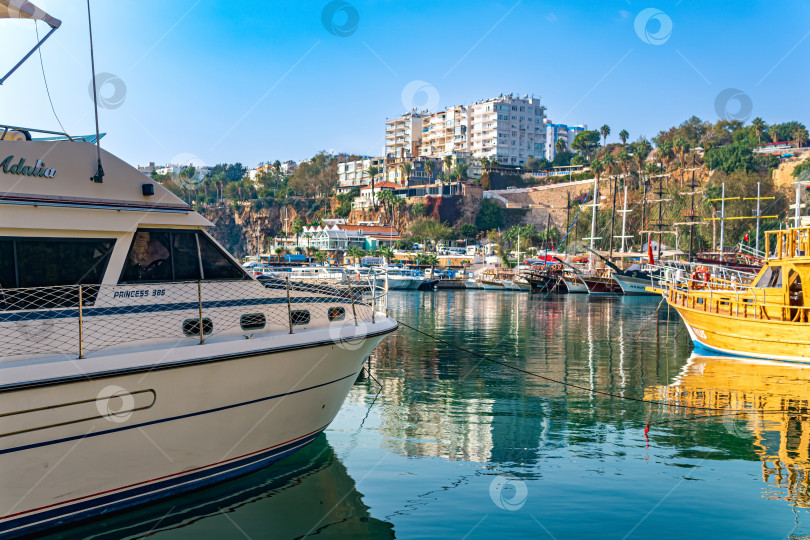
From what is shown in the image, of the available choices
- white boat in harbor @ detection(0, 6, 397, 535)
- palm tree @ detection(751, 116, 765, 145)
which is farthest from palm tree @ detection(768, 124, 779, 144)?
white boat in harbor @ detection(0, 6, 397, 535)

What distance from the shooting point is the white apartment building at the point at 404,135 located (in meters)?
141

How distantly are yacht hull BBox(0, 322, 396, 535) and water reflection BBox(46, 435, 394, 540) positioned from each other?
0.53 feet

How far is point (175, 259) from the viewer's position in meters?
7.69

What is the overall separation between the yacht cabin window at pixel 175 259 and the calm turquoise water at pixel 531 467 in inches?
105

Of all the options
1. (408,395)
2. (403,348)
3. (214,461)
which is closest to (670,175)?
(403,348)

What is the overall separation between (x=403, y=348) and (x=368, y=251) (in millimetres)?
68661

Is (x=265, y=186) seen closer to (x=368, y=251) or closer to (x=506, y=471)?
(x=368, y=251)

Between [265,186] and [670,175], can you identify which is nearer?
[670,175]

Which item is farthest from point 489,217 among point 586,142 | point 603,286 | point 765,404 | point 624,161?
point 765,404

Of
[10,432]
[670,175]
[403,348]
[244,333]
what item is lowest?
[403,348]

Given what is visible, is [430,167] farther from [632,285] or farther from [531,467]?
[531,467]

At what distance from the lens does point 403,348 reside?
20.7m

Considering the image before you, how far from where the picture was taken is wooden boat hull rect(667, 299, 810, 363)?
54.9 ft

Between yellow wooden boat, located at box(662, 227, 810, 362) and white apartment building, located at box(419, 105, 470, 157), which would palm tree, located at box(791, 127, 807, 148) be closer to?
white apartment building, located at box(419, 105, 470, 157)
